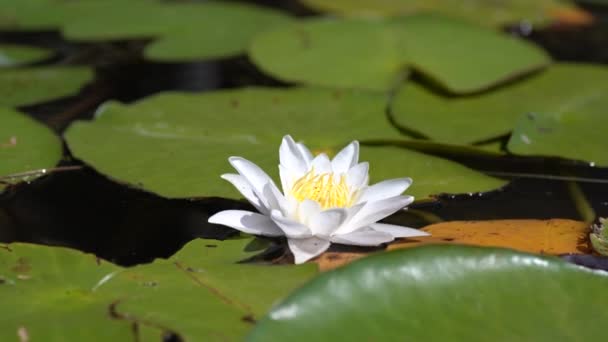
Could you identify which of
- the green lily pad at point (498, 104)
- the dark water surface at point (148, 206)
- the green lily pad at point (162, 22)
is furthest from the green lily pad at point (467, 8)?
the dark water surface at point (148, 206)

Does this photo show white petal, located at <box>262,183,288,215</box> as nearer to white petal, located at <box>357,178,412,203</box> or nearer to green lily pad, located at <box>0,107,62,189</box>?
white petal, located at <box>357,178,412,203</box>

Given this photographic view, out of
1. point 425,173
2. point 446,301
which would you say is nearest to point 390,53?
point 425,173

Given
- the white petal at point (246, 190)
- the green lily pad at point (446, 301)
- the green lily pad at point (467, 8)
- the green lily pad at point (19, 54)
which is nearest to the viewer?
the green lily pad at point (446, 301)

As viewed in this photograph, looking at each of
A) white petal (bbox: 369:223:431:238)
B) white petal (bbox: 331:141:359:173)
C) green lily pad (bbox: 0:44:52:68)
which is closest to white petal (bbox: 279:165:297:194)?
white petal (bbox: 331:141:359:173)

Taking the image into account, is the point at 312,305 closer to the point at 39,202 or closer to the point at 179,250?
the point at 179,250

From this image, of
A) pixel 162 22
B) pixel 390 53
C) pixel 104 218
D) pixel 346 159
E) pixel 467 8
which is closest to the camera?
pixel 346 159

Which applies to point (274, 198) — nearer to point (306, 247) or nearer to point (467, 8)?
point (306, 247)

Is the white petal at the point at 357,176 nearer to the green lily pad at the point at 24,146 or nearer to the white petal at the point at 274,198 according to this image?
the white petal at the point at 274,198
